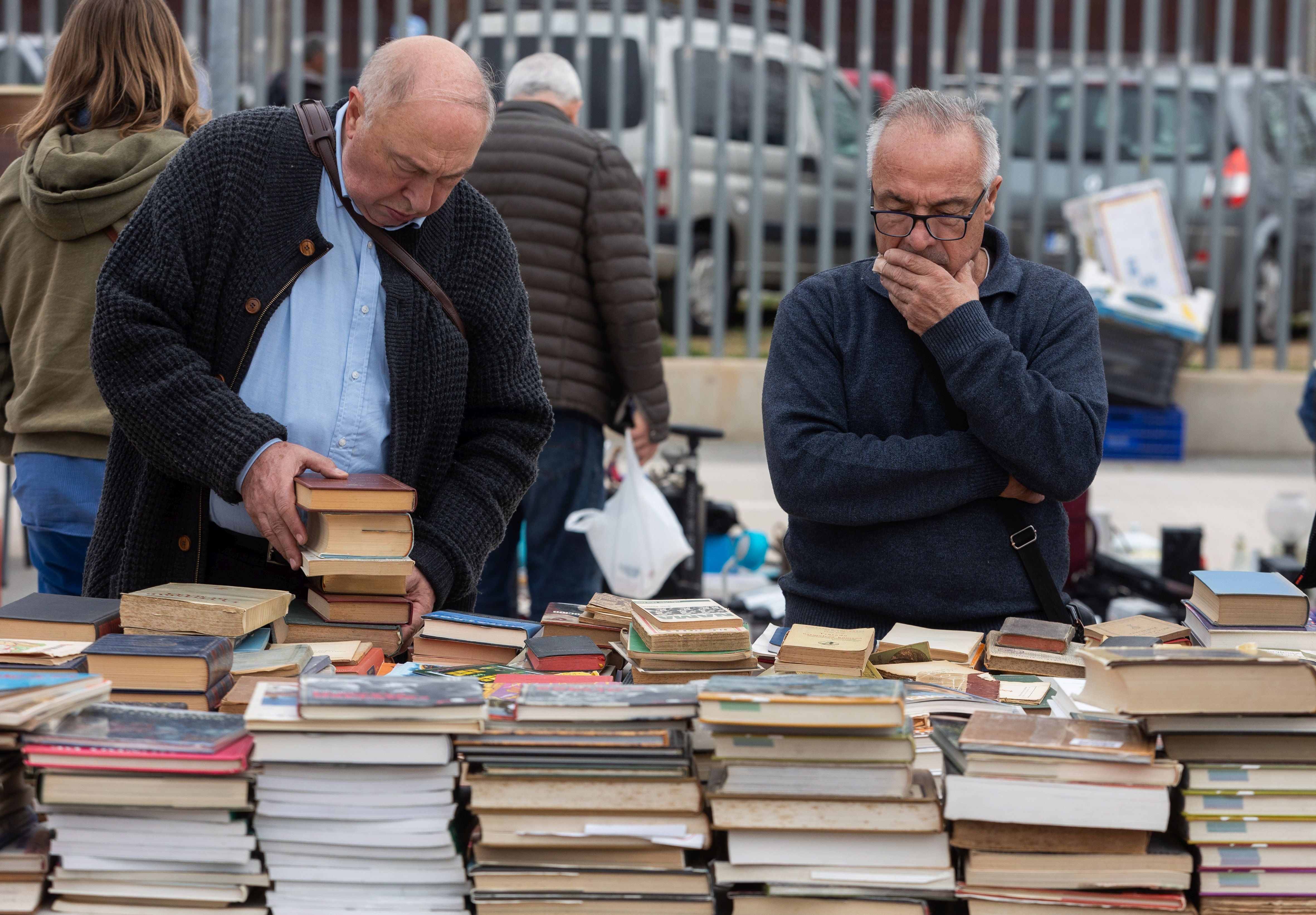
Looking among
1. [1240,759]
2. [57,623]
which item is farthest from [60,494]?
[1240,759]

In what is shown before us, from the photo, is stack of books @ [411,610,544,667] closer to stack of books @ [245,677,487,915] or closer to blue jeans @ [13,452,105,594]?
Result: stack of books @ [245,677,487,915]

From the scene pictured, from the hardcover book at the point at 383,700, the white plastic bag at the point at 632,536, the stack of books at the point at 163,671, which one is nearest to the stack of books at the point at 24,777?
the stack of books at the point at 163,671

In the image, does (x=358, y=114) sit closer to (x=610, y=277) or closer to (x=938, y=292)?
(x=938, y=292)

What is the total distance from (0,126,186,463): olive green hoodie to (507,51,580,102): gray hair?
174cm

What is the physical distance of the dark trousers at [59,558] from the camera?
3.25 m

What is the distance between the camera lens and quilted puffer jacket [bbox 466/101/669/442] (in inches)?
178

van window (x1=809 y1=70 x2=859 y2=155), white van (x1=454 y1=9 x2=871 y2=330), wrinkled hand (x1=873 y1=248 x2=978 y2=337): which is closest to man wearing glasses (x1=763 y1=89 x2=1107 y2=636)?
wrinkled hand (x1=873 y1=248 x2=978 y2=337)

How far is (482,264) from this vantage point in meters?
2.71

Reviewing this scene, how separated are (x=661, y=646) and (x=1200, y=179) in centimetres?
813

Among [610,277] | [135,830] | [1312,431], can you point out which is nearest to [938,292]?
[135,830]

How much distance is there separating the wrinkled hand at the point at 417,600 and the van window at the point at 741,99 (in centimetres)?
665

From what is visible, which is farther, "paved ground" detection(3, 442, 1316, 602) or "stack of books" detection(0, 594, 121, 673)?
"paved ground" detection(3, 442, 1316, 602)

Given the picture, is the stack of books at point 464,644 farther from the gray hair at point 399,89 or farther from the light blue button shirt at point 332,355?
the gray hair at point 399,89

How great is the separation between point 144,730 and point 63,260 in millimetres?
1776
